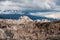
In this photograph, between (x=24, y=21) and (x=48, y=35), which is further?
(x=24, y=21)

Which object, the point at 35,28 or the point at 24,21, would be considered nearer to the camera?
the point at 35,28

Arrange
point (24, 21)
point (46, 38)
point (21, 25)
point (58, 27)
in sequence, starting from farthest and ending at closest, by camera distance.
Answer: point (24, 21), point (21, 25), point (58, 27), point (46, 38)

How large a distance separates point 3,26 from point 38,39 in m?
10.2

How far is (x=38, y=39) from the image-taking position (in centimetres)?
6431

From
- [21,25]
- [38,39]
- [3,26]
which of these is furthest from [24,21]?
[38,39]

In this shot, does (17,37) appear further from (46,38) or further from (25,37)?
(46,38)

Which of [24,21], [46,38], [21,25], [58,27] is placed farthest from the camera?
[24,21]

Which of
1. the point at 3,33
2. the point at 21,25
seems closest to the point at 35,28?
the point at 21,25

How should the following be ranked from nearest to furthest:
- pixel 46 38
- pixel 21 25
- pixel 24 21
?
pixel 46 38 → pixel 21 25 → pixel 24 21

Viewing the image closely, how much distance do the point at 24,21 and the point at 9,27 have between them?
11.2 meters

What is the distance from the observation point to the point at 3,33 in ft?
214

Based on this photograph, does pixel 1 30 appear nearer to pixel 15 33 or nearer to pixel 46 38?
pixel 15 33

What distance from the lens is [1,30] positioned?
6675 cm

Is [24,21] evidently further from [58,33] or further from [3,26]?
[58,33]
